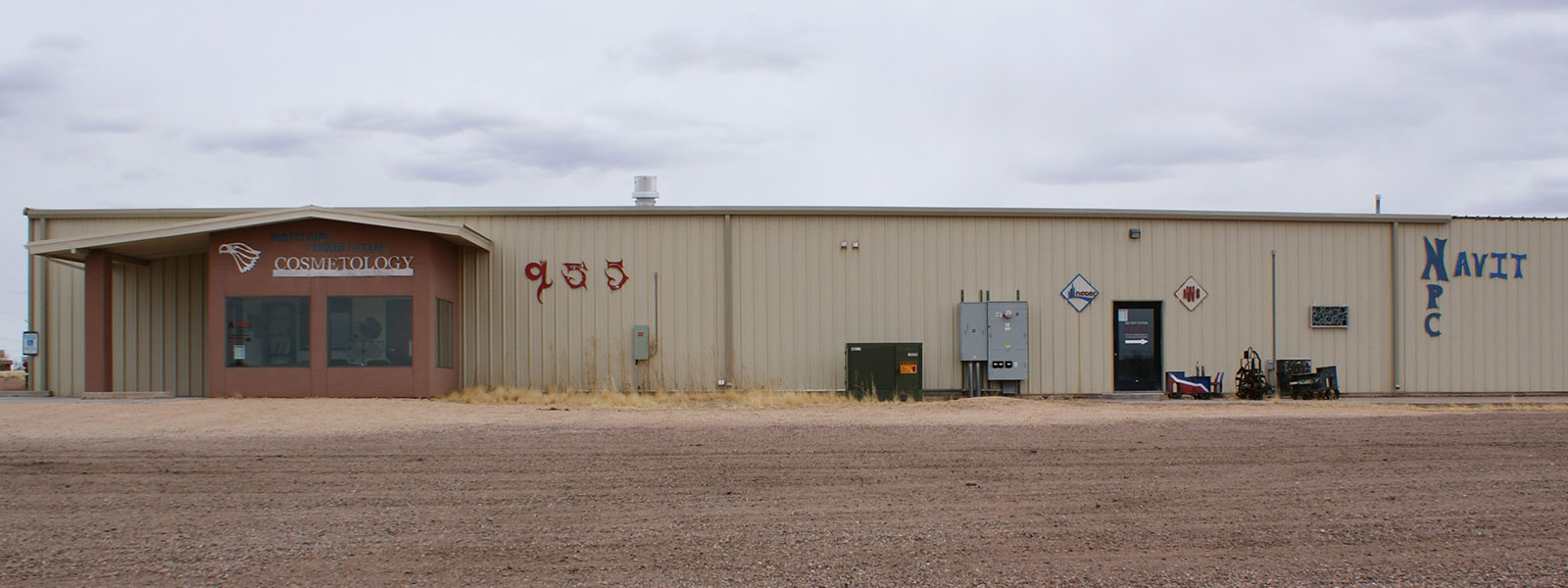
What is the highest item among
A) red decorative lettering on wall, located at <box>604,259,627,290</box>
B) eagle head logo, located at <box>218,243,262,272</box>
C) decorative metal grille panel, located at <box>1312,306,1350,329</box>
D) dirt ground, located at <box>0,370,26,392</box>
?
eagle head logo, located at <box>218,243,262,272</box>

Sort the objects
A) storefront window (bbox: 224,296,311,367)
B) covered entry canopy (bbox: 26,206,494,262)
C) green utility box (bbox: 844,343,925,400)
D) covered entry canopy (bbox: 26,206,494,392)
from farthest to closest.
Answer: green utility box (bbox: 844,343,925,400) < storefront window (bbox: 224,296,311,367) < covered entry canopy (bbox: 26,206,494,392) < covered entry canopy (bbox: 26,206,494,262)

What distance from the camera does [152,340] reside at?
20625 millimetres

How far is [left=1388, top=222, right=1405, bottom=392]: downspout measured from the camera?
2183 centimetres

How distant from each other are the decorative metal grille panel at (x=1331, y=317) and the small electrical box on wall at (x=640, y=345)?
12933 mm

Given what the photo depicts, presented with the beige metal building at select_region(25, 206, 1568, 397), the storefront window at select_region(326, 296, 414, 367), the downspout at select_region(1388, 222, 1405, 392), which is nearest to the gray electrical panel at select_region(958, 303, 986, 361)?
the beige metal building at select_region(25, 206, 1568, 397)

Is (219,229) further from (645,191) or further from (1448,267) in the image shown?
(1448,267)

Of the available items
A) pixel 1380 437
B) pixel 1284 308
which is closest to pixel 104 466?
pixel 1380 437

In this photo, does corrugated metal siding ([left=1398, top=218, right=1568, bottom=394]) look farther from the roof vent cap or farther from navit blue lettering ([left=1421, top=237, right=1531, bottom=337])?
the roof vent cap

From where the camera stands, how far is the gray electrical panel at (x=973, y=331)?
66.7 ft

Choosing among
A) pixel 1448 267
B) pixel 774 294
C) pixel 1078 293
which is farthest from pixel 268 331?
pixel 1448 267

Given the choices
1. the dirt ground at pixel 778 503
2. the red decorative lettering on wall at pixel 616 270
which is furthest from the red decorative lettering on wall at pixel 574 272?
the dirt ground at pixel 778 503

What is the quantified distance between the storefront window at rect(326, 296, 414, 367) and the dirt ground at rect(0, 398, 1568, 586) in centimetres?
441

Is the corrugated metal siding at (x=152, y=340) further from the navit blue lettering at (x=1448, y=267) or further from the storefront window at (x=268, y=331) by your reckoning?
the navit blue lettering at (x=1448, y=267)

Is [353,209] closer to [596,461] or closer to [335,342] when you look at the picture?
[335,342]
